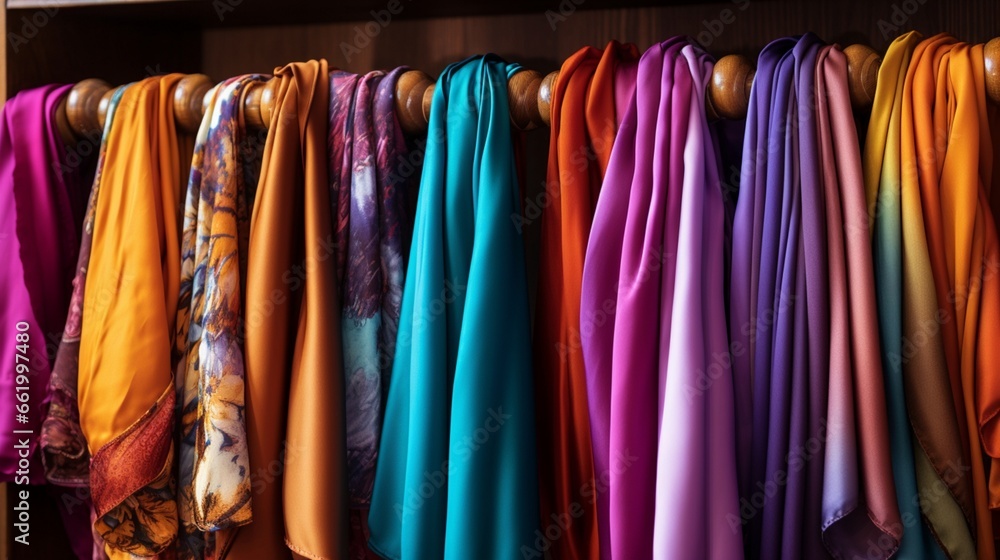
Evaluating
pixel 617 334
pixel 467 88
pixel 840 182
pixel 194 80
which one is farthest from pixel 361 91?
pixel 840 182

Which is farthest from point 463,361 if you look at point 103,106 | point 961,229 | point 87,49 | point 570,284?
point 87,49

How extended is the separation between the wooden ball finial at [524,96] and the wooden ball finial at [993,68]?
454 mm

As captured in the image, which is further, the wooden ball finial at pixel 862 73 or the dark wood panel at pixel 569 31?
the dark wood panel at pixel 569 31

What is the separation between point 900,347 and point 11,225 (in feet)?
3.48

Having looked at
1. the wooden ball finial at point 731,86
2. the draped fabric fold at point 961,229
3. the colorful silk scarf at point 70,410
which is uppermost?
the wooden ball finial at point 731,86

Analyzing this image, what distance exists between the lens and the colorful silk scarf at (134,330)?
988mm

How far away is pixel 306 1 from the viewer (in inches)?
47.5

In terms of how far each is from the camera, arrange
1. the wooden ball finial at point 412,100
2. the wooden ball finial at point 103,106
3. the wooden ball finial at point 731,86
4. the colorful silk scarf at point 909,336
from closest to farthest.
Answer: the colorful silk scarf at point 909,336
the wooden ball finial at point 731,86
the wooden ball finial at point 412,100
the wooden ball finial at point 103,106

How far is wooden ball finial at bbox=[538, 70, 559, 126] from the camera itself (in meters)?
0.98

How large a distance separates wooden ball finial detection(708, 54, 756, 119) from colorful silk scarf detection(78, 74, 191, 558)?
26.4 inches

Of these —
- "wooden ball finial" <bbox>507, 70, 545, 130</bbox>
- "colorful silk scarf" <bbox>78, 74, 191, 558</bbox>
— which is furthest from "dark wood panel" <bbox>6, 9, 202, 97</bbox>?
"wooden ball finial" <bbox>507, 70, 545, 130</bbox>

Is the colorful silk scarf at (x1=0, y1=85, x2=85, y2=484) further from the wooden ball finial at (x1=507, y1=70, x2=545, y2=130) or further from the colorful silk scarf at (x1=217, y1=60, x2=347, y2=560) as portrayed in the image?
the wooden ball finial at (x1=507, y1=70, x2=545, y2=130)

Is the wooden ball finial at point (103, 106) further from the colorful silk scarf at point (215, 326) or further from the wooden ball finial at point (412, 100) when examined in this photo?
the wooden ball finial at point (412, 100)

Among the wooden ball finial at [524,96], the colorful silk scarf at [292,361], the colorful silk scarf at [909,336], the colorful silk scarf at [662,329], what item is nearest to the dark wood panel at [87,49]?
the colorful silk scarf at [292,361]
